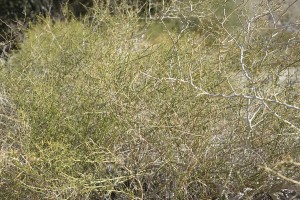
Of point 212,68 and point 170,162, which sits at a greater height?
point 212,68

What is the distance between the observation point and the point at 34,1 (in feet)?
37.6

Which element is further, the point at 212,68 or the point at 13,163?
the point at 212,68

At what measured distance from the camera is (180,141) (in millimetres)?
3514

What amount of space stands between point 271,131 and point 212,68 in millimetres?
754

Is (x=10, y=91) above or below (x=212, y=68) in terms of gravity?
below

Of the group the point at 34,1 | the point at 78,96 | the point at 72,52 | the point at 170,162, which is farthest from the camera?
the point at 34,1

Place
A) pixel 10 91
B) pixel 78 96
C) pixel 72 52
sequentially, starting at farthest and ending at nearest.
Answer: pixel 72 52 < pixel 10 91 < pixel 78 96

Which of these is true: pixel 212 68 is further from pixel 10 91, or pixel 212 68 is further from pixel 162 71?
pixel 10 91

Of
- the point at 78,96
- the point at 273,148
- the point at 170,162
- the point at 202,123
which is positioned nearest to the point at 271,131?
the point at 273,148

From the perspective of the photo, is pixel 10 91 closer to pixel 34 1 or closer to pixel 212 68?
pixel 212 68


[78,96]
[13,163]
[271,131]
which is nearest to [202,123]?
[271,131]

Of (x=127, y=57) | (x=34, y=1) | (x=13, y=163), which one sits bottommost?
(x=34, y=1)

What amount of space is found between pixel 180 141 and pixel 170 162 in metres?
0.17

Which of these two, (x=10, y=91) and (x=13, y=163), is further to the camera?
(x=10, y=91)
